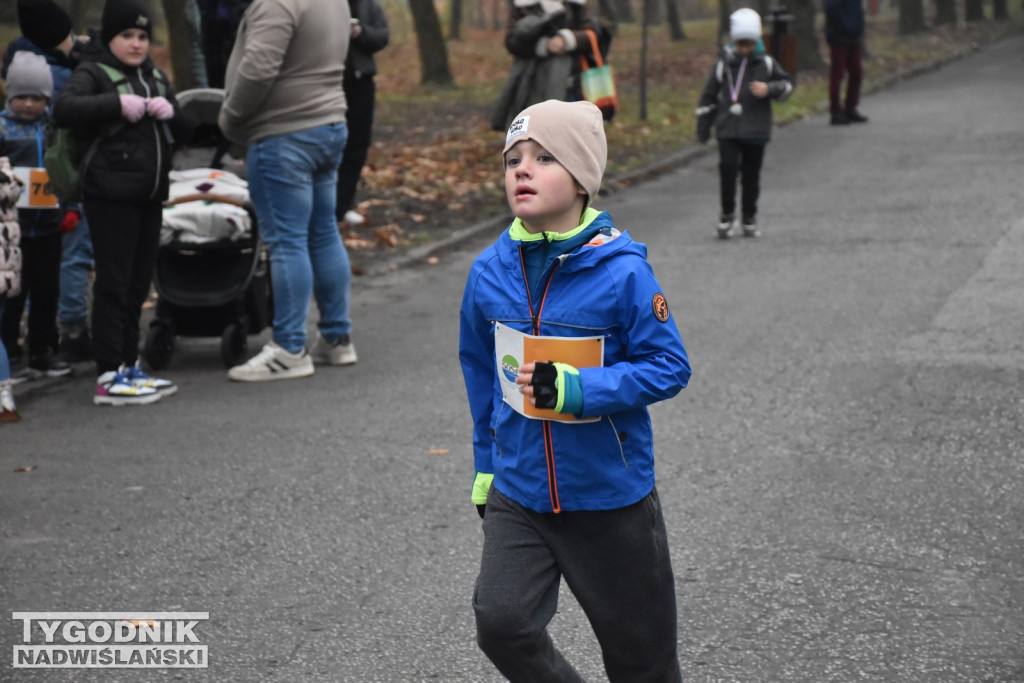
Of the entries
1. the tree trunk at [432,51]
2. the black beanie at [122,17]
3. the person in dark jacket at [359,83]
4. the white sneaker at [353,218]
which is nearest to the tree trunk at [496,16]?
the tree trunk at [432,51]

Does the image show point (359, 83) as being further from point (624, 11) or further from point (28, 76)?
point (624, 11)

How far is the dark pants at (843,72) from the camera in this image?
62.8 ft

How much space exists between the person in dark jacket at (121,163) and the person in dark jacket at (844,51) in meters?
13.8

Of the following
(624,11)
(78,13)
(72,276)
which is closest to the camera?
(72,276)

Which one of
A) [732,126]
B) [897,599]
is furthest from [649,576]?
[732,126]

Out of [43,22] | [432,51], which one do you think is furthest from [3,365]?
[432,51]

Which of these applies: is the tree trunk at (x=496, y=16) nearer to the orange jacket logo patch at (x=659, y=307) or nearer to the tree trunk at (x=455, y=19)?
the tree trunk at (x=455, y=19)

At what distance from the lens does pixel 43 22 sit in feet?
25.2

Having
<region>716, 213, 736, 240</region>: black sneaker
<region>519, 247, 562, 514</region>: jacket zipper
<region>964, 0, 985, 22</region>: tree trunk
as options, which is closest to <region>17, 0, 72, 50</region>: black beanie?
<region>519, 247, 562, 514</region>: jacket zipper

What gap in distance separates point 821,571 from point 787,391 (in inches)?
97.2

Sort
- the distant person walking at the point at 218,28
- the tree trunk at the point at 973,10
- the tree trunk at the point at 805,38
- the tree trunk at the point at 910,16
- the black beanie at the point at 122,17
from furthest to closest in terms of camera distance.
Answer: the tree trunk at the point at 973,10
the tree trunk at the point at 910,16
the tree trunk at the point at 805,38
the distant person walking at the point at 218,28
the black beanie at the point at 122,17

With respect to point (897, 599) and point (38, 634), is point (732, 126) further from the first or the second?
point (38, 634)

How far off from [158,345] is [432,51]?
21518 millimetres

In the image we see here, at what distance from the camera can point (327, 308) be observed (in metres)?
7.77
